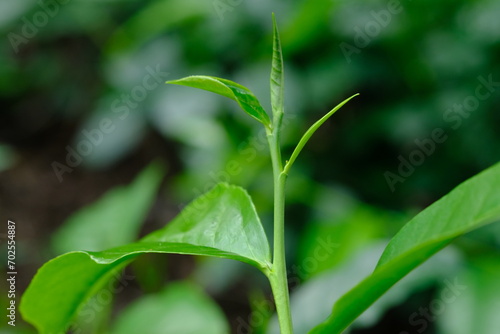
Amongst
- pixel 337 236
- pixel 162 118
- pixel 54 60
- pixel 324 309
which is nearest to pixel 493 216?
pixel 324 309

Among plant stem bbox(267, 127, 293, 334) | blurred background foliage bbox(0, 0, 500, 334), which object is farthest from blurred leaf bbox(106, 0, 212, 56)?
plant stem bbox(267, 127, 293, 334)

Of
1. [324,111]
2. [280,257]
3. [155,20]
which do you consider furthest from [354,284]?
[155,20]

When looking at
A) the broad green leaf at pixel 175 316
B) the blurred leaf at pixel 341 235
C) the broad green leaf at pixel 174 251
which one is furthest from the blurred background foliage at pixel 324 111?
the broad green leaf at pixel 174 251

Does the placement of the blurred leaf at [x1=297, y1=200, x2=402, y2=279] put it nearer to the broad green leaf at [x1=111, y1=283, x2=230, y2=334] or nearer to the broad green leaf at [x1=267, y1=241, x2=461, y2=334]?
the broad green leaf at [x1=267, y1=241, x2=461, y2=334]

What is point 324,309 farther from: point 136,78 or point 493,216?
point 136,78

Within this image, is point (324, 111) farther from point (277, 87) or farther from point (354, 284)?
point (277, 87)
